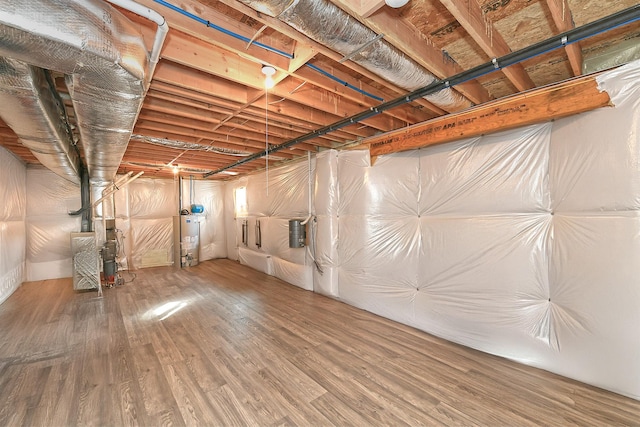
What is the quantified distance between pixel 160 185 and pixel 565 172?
7403 mm

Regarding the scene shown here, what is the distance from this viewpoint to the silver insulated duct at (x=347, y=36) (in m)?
1.16

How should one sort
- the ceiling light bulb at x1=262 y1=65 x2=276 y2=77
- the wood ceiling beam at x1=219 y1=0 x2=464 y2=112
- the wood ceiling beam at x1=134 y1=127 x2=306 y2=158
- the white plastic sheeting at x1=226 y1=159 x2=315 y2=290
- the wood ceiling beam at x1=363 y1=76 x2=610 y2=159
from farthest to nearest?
1. the white plastic sheeting at x1=226 y1=159 x2=315 y2=290
2. the wood ceiling beam at x1=134 y1=127 x2=306 y2=158
3. the ceiling light bulb at x1=262 y1=65 x2=276 y2=77
4. the wood ceiling beam at x1=363 y1=76 x2=610 y2=159
5. the wood ceiling beam at x1=219 y1=0 x2=464 y2=112

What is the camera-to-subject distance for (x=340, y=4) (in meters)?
1.24

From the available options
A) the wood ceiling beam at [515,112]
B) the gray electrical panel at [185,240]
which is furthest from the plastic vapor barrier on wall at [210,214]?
the wood ceiling beam at [515,112]

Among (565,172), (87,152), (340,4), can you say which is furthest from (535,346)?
(87,152)

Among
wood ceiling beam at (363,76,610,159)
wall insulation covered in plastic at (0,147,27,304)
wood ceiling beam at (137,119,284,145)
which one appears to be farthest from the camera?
wall insulation covered in plastic at (0,147,27,304)

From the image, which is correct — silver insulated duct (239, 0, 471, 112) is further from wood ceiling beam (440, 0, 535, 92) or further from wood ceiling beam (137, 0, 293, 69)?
wood ceiling beam (137, 0, 293, 69)

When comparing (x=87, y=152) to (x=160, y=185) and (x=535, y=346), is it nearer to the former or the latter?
(x=160, y=185)

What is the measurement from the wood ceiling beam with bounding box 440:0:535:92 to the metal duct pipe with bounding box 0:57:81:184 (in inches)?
88.1

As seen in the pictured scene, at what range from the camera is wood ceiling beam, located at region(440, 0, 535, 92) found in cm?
131

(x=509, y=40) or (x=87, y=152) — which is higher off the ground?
(x=509, y=40)

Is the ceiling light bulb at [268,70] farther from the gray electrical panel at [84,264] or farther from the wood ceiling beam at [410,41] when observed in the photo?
the gray electrical panel at [84,264]

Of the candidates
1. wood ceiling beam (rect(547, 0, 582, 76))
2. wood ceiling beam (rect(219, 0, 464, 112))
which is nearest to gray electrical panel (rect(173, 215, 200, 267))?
wood ceiling beam (rect(219, 0, 464, 112))

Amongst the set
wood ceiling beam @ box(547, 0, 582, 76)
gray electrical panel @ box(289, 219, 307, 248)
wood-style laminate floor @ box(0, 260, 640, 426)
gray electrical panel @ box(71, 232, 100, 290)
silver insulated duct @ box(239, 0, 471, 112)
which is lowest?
wood-style laminate floor @ box(0, 260, 640, 426)
